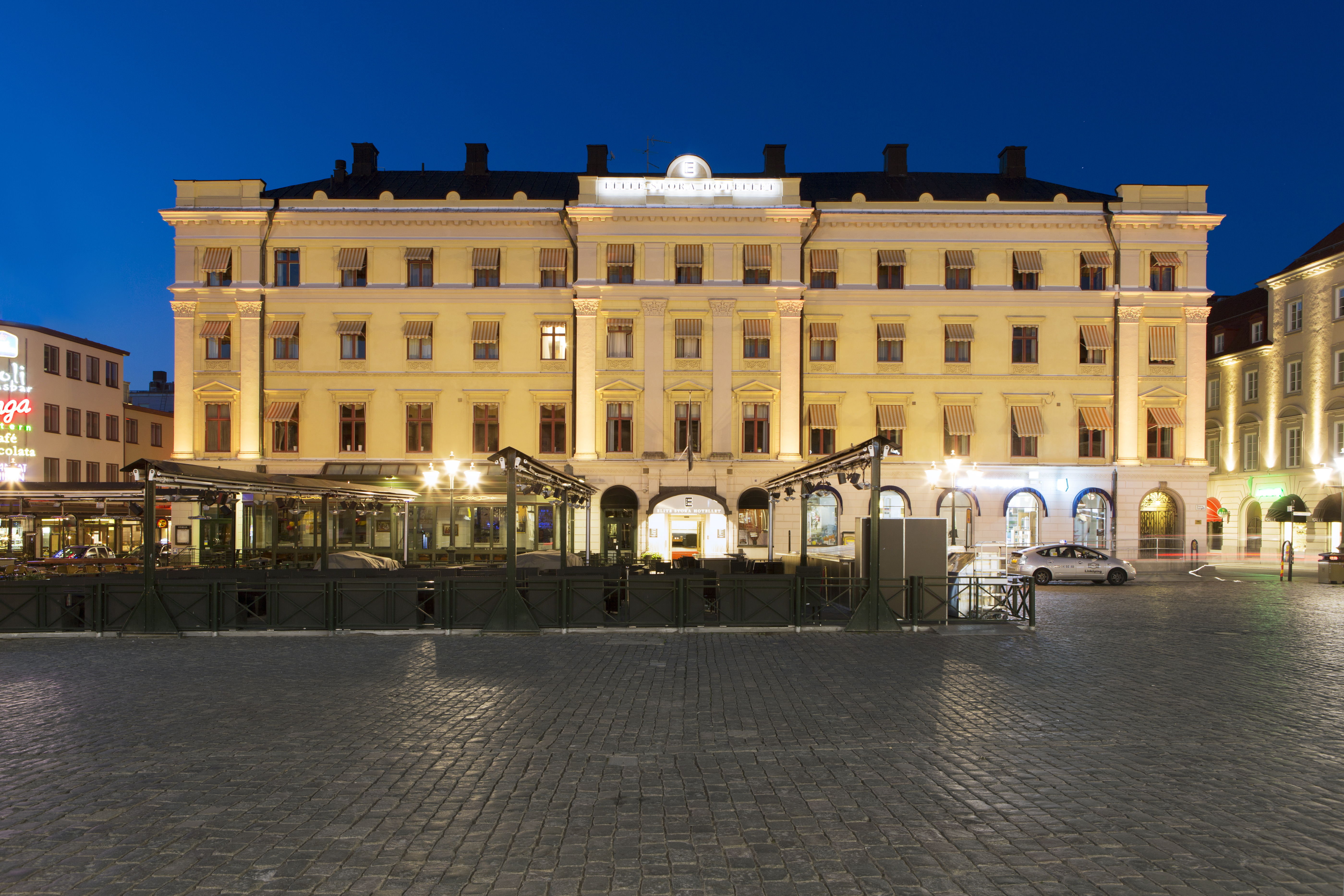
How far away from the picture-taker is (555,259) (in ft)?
128

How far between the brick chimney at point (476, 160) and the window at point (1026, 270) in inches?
1031

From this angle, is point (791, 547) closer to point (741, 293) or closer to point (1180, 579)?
point (741, 293)

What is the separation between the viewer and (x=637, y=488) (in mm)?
38094

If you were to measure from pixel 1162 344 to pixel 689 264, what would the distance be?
21218 mm

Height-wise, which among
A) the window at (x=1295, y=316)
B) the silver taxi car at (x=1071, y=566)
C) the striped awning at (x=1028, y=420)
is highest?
the window at (x=1295, y=316)

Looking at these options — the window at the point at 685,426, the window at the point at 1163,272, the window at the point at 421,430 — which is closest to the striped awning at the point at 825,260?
the window at the point at 685,426

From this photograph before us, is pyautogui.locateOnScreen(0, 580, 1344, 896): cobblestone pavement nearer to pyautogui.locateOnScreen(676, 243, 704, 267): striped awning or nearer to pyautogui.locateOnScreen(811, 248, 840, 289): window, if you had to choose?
pyautogui.locateOnScreen(676, 243, 704, 267): striped awning

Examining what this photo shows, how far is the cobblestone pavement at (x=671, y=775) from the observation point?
561cm

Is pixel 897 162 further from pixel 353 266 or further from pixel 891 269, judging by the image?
pixel 353 266

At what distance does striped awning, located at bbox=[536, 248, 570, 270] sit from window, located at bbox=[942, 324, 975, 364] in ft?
55.8

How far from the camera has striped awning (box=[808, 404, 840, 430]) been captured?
38.8 metres

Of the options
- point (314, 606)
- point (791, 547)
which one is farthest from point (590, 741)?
point (791, 547)

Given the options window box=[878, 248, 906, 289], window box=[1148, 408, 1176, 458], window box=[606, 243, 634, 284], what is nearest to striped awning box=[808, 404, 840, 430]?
window box=[878, 248, 906, 289]

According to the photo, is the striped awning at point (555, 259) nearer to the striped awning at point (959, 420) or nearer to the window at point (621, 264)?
the window at point (621, 264)
